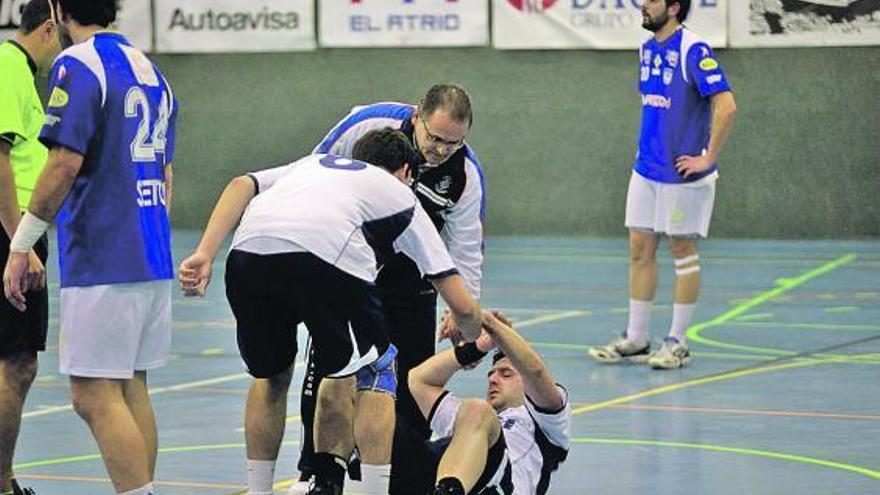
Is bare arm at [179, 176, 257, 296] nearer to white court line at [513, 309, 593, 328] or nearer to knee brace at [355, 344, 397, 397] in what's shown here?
knee brace at [355, 344, 397, 397]

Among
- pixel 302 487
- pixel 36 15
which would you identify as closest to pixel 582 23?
pixel 36 15

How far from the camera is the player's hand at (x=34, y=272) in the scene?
6793mm

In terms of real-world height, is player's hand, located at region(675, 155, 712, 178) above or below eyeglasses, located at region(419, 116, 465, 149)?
below

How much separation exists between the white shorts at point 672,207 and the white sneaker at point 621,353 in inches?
28.7

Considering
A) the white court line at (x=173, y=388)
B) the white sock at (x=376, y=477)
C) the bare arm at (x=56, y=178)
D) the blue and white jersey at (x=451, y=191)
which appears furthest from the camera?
the white court line at (x=173, y=388)

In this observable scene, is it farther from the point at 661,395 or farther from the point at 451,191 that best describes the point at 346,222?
the point at 661,395

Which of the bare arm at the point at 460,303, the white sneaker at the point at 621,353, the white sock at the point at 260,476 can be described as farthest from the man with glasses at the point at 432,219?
the white sneaker at the point at 621,353

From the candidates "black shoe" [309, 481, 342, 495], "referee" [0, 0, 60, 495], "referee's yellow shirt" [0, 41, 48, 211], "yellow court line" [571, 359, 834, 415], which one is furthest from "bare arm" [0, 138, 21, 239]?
"yellow court line" [571, 359, 834, 415]

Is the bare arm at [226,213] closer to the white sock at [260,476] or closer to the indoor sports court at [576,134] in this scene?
the white sock at [260,476]

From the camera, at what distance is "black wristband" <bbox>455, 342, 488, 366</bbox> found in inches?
298

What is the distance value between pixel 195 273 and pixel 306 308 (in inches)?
16.0

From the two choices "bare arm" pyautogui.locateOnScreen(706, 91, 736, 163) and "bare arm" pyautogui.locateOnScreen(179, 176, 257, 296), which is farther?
"bare arm" pyautogui.locateOnScreen(706, 91, 736, 163)

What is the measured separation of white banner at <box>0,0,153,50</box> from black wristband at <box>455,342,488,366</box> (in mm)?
13794

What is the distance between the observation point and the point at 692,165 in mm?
11891
